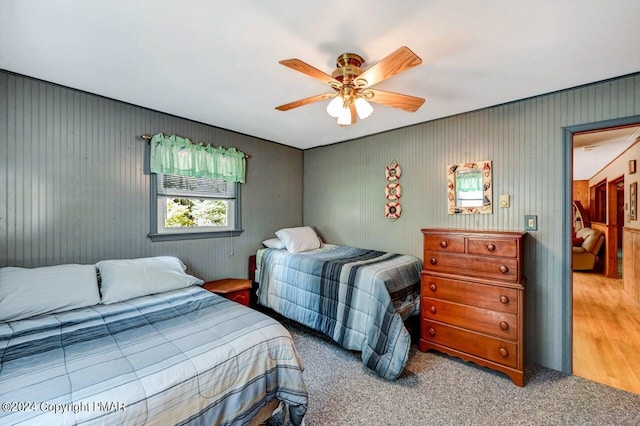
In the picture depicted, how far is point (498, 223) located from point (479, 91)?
122 centimetres

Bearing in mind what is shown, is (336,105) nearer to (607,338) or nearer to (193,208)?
(193,208)

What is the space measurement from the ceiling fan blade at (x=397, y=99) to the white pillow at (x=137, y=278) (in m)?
2.10

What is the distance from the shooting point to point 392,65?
4.90 feet

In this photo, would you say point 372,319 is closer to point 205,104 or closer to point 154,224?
point 154,224

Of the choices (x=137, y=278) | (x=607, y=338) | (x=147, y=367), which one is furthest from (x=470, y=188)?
(x=137, y=278)

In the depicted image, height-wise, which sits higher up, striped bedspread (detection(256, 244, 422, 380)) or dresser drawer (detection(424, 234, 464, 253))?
dresser drawer (detection(424, 234, 464, 253))

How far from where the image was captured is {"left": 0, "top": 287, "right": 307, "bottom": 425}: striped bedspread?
98 centimetres

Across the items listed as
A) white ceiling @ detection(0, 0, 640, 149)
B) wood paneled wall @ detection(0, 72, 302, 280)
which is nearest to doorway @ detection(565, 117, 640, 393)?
white ceiling @ detection(0, 0, 640, 149)

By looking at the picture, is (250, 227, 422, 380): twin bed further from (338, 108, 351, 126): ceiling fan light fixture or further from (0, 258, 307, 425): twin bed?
(338, 108, 351, 126): ceiling fan light fixture

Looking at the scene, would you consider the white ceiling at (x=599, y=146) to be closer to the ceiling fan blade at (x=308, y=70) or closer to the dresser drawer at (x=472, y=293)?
the dresser drawer at (x=472, y=293)

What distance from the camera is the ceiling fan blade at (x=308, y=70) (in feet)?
4.67

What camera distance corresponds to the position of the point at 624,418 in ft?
5.69

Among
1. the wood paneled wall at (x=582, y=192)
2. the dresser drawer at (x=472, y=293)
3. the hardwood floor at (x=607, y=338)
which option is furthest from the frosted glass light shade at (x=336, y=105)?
the wood paneled wall at (x=582, y=192)

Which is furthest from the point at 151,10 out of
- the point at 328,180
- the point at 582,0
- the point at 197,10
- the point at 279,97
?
the point at 328,180
